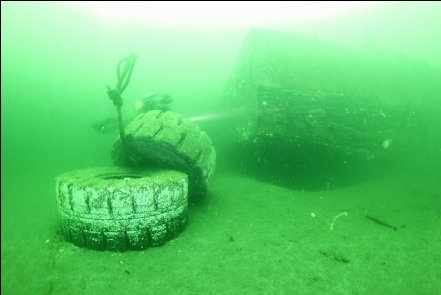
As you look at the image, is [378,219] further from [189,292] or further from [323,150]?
[189,292]

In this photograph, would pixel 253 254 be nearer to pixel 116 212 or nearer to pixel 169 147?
pixel 116 212

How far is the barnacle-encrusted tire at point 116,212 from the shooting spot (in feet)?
7.68

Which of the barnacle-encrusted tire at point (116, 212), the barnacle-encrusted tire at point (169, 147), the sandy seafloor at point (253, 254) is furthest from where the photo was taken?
the barnacle-encrusted tire at point (169, 147)

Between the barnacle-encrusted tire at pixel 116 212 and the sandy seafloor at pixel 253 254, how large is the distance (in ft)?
0.38

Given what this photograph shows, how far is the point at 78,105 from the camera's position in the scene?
11.0 m

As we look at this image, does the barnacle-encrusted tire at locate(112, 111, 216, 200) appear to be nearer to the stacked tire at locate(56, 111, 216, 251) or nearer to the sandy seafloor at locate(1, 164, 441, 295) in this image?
the stacked tire at locate(56, 111, 216, 251)

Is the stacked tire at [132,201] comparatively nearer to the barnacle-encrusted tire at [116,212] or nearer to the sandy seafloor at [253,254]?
the barnacle-encrusted tire at [116,212]

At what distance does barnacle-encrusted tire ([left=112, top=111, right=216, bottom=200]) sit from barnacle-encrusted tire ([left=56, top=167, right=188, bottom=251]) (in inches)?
24.8

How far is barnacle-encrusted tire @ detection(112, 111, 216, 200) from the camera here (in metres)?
3.13

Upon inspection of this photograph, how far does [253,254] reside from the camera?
2.43 m

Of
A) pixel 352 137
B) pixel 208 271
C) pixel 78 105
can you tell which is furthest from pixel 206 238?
pixel 78 105

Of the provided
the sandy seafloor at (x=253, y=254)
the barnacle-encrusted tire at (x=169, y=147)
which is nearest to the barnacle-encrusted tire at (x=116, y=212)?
the sandy seafloor at (x=253, y=254)

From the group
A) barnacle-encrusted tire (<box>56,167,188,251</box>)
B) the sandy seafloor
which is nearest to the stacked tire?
barnacle-encrusted tire (<box>56,167,188,251</box>)

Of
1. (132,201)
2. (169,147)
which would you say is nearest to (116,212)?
(132,201)
